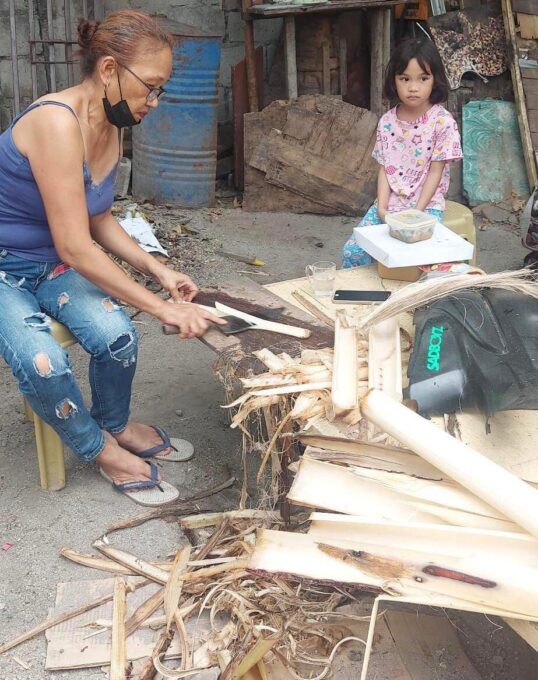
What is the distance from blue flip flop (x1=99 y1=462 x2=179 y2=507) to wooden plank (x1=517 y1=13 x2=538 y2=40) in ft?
16.9

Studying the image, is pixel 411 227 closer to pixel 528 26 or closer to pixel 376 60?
pixel 376 60

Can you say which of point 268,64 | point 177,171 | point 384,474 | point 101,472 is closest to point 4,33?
point 177,171

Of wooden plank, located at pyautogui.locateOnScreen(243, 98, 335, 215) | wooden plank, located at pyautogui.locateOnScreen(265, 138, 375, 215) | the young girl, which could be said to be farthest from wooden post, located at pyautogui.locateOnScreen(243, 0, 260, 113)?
the young girl

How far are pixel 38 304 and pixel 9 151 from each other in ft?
1.72

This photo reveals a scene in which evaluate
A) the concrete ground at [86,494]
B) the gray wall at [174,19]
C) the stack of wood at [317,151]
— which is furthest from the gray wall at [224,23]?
the concrete ground at [86,494]

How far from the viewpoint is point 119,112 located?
2.62m

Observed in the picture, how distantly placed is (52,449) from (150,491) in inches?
15.1

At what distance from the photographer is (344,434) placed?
215cm

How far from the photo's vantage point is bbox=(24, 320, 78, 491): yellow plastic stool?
2.77 m

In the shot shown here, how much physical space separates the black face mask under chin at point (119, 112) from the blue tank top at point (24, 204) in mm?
131

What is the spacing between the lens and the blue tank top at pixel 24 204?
2631 millimetres

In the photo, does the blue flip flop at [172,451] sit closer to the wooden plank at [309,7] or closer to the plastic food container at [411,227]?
the plastic food container at [411,227]

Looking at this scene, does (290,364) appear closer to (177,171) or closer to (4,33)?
(177,171)

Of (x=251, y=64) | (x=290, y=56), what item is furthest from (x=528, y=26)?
(x=251, y=64)
